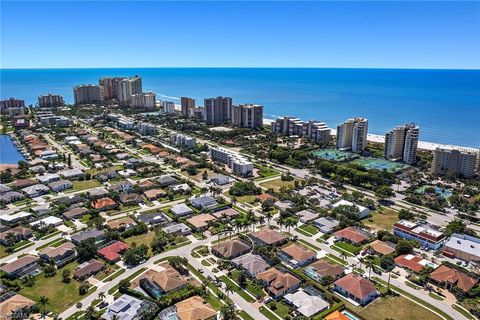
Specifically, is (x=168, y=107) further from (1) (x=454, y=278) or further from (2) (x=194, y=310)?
(1) (x=454, y=278)

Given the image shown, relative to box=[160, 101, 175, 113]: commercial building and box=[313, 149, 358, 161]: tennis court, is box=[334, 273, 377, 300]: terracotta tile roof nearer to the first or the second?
box=[313, 149, 358, 161]: tennis court

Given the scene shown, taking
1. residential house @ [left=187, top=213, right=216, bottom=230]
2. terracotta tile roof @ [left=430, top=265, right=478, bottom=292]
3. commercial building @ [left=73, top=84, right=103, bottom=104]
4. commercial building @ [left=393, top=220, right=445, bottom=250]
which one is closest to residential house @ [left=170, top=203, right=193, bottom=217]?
residential house @ [left=187, top=213, right=216, bottom=230]

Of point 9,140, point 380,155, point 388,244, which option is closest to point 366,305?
point 388,244

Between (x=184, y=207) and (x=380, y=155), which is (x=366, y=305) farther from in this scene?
(x=380, y=155)

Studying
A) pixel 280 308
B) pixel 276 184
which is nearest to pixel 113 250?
pixel 280 308

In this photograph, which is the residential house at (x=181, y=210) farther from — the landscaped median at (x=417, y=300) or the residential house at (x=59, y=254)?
the landscaped median at (x=417, y=300)
